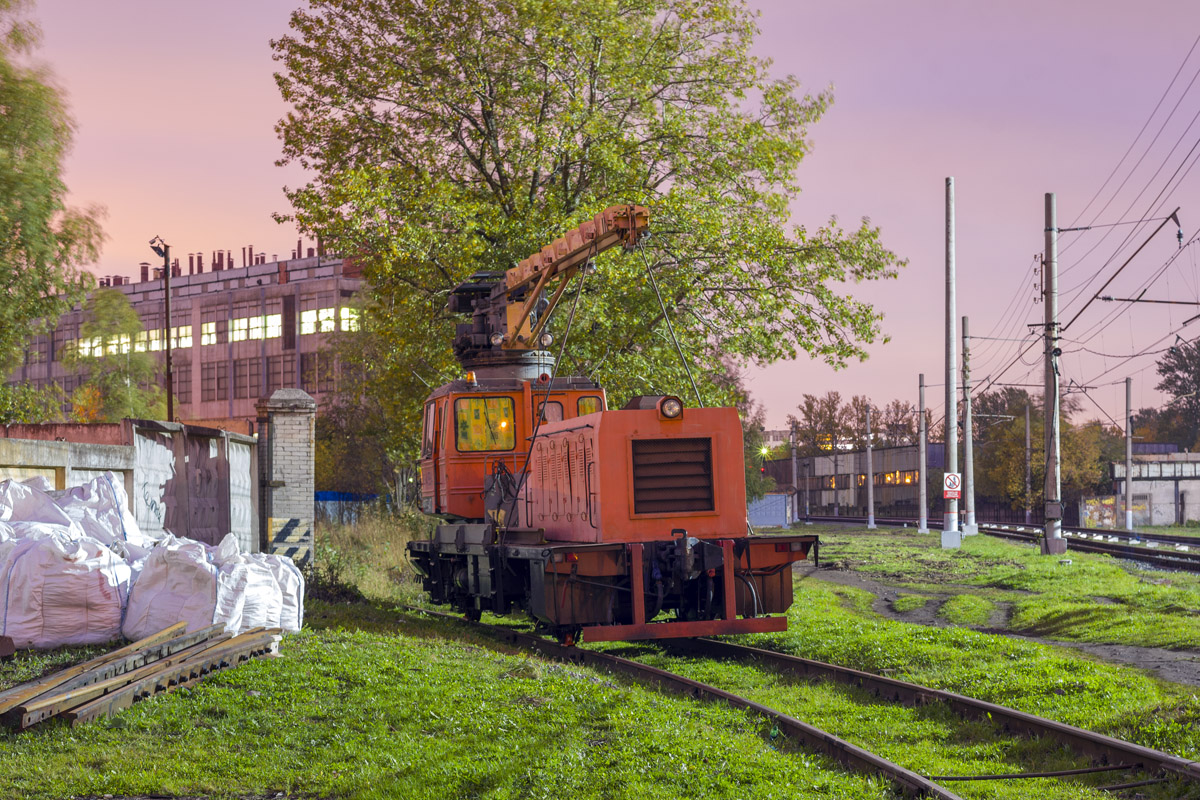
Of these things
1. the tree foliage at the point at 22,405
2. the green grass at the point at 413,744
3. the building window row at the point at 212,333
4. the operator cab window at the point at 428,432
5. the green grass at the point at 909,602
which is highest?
the building window row at the point at 212,333

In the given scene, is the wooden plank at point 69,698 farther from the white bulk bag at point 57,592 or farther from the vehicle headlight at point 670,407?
the vehicle headlight at point 670,407

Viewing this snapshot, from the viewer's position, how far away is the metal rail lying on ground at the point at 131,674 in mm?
7949

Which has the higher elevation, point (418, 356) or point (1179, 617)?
point (418, 356)

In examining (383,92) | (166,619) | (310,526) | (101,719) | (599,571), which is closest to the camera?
(101,719)

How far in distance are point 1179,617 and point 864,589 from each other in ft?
28.0

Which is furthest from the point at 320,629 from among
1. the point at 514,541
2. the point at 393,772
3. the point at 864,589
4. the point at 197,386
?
the point at 197,386

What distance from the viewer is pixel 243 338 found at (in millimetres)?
87375

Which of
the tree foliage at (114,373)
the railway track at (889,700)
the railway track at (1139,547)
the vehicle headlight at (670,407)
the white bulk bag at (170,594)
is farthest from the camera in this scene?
the tree foliage at (114,373)

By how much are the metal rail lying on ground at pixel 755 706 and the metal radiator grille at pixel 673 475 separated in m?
1.73

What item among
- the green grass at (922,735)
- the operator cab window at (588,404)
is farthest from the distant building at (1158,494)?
the green grass at (922,735)

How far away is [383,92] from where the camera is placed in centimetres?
2641

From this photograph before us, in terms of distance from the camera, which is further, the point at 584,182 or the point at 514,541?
the point at 584,182

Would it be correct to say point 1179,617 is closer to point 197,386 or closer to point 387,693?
point 387,693

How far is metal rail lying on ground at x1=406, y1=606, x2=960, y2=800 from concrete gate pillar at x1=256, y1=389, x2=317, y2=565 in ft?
14.9
